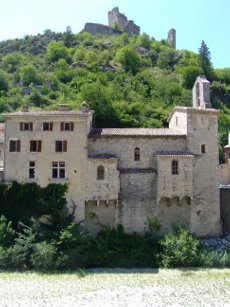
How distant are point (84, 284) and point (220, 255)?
11.9 metres

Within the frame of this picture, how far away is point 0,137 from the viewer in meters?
41.2

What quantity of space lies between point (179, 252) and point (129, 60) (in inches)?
3169

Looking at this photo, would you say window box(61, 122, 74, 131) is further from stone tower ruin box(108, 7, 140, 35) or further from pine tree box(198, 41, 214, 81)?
stone tower ruin box(108, 7, 140, 35)

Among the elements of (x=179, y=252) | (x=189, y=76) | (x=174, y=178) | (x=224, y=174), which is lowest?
(x=179, y=252)

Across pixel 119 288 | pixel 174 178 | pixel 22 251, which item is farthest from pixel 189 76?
pixel 119 288

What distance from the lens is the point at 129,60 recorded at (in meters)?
104

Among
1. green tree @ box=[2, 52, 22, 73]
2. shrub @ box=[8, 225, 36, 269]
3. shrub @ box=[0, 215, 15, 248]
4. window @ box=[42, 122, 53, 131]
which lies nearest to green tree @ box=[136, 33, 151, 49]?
green tree @ box=[2, 52, 22, 73]

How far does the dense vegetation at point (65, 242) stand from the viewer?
97.9 feet

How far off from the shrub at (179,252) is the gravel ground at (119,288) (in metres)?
1.12

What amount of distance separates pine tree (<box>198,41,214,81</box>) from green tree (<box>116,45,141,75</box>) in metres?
16.7

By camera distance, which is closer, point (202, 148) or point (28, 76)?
point (202, 148)

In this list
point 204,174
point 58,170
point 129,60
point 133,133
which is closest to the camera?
point 58,170

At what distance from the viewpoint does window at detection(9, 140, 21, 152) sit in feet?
112

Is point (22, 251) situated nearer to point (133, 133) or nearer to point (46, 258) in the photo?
point (46, 258)
